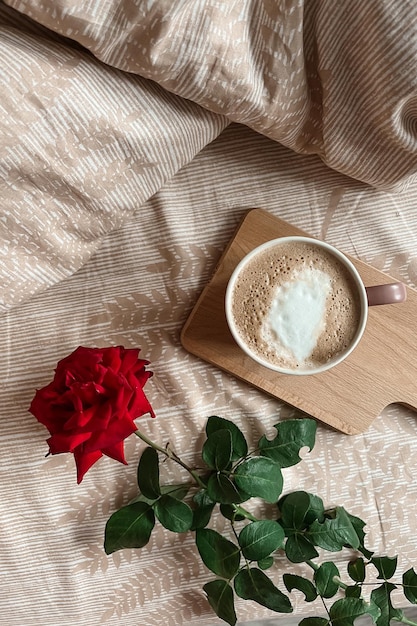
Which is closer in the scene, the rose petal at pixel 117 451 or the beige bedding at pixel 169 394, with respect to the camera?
the rose petal at pixel 117 451

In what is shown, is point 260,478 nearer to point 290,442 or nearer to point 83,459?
point 290,442

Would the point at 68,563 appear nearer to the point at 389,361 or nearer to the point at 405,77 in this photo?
the point at 389,361

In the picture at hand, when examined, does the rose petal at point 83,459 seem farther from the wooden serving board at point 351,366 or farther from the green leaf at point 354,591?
the green leaf at point 354,591

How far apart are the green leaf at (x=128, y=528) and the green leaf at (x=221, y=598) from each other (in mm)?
82

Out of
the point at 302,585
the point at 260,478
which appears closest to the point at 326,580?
the point at 302,585

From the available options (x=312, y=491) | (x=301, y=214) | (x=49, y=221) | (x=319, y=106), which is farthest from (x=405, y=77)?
(x=312, y=491)

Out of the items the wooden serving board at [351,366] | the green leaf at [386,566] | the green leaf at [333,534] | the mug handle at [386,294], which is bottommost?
the green leaf at [386,566]

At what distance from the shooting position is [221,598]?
2.13ft

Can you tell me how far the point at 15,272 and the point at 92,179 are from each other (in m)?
0.11

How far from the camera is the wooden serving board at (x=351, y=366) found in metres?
0.68

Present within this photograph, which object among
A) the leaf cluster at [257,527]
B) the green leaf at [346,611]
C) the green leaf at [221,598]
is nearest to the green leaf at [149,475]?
the leaf cluster at [257,527]

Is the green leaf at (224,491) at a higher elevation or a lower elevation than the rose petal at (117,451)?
lower

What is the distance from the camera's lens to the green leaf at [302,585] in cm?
65

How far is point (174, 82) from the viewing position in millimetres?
536
